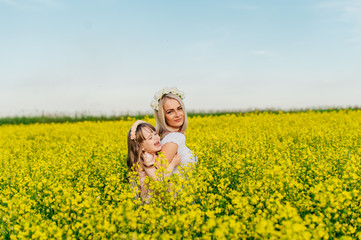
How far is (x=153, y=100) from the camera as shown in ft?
16.1

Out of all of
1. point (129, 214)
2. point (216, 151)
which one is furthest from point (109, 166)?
point (129, 214)

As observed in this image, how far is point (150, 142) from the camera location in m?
4.25

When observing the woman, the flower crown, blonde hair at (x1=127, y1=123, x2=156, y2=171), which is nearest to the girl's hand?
the woman

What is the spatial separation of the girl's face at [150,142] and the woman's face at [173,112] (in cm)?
51

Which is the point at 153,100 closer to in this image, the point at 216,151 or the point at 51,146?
the point at 216,151

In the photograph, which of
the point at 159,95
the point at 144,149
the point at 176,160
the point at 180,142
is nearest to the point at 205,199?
the point at 176,160

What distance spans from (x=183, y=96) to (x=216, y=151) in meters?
1.31

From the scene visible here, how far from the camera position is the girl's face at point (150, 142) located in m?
4.25

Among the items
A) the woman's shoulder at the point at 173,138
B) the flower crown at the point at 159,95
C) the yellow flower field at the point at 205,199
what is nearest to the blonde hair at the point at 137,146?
the woman's shoulder at the point at 173,138

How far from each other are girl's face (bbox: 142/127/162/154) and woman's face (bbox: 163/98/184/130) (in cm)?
51

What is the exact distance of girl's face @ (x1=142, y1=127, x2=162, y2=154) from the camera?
4.25 meters

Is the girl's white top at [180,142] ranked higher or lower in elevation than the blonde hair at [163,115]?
lower

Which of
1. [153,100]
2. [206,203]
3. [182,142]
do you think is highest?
[153,100]

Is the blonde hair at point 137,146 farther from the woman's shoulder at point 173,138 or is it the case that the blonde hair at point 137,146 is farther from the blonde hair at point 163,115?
the blonde hair at point 163,115
